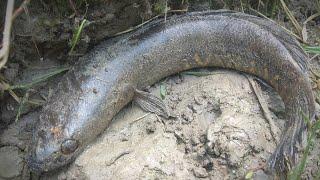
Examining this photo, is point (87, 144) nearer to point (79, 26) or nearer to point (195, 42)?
point (79, 26)

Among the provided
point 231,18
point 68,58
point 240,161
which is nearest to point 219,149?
point 240,161

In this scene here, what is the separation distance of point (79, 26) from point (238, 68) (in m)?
1.32

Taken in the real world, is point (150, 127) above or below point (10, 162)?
above

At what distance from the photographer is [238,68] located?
167 inches

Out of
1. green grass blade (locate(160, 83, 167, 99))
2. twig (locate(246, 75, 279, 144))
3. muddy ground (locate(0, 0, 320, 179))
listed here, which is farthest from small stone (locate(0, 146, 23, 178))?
twig (locate(246, 75, 279, 144))

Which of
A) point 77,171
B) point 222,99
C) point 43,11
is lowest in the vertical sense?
point 77,171

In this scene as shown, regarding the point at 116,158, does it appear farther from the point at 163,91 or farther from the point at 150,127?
the point at 163,91

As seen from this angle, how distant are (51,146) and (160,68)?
3.61ft

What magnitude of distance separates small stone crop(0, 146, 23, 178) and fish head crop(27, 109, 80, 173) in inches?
14.7

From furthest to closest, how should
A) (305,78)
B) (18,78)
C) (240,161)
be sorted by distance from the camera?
(18,78), (305,78), (240,161)

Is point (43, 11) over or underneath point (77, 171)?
over

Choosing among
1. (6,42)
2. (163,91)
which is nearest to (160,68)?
(163,91)

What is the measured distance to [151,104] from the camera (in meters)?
4.07

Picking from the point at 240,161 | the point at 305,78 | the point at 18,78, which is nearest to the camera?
the point at 240,161
